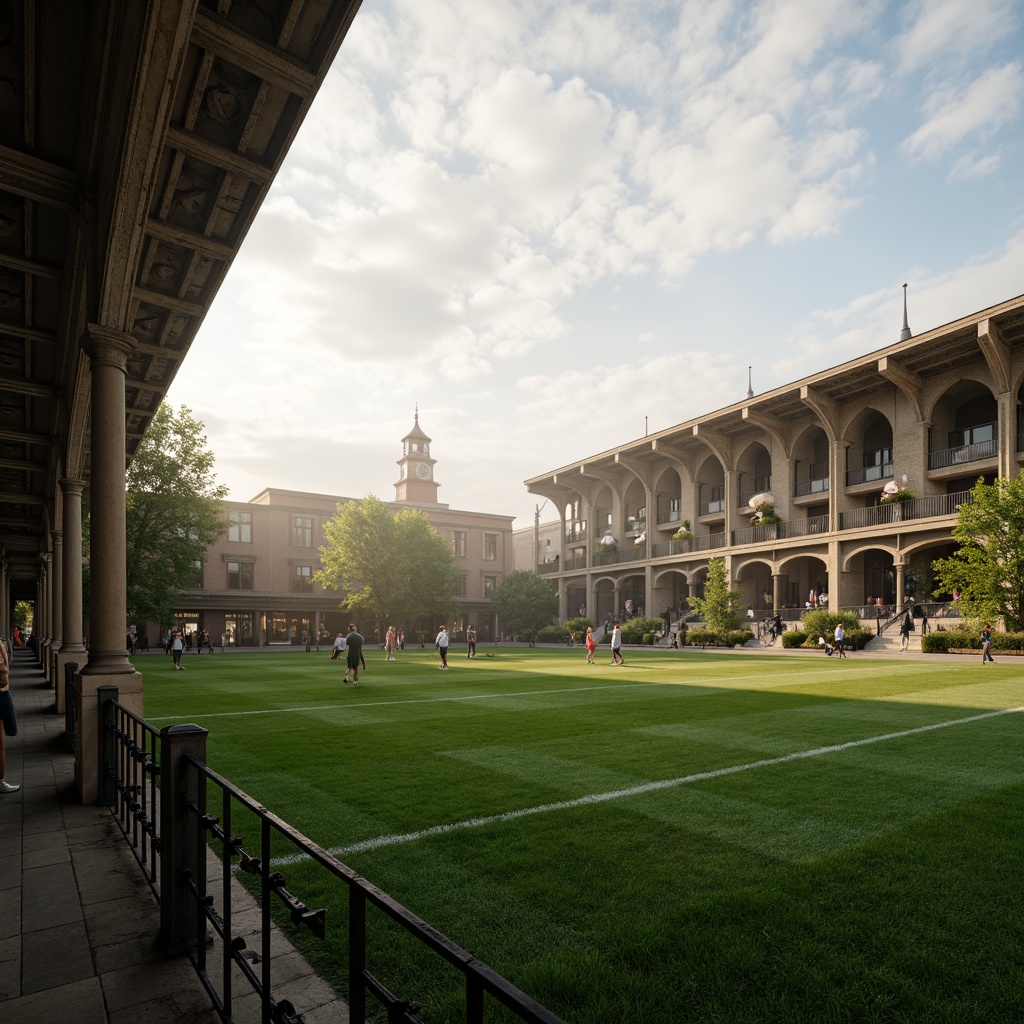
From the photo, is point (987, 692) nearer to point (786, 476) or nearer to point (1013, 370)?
point (1013, 370)

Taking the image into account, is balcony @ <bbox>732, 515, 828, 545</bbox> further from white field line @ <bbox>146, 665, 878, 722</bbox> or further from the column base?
the column base

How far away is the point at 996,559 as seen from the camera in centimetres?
2814

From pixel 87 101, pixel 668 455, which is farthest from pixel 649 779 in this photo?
pixel 668 455

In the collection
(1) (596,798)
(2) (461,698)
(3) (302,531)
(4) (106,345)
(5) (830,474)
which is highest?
(5) (830,474)

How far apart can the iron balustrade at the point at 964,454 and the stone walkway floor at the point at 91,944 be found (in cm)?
4060

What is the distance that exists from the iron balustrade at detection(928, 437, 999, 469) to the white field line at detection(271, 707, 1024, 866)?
31144 mm

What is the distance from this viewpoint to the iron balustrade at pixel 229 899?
170 cm

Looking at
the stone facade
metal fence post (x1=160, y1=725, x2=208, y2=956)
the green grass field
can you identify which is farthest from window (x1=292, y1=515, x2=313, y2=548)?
metal fence post (x1=160, y1=725, x2=208, y2=956)

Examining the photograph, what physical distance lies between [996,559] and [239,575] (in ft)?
169

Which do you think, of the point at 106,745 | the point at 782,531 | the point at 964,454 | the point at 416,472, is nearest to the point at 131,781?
the point at 106,745

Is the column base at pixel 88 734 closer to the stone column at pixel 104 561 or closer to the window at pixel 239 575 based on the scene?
the stone column at pixel 104 561

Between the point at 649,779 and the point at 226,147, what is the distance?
7.74 meters

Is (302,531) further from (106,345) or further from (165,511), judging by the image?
(106,345)

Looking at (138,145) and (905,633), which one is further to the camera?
(905,633)
